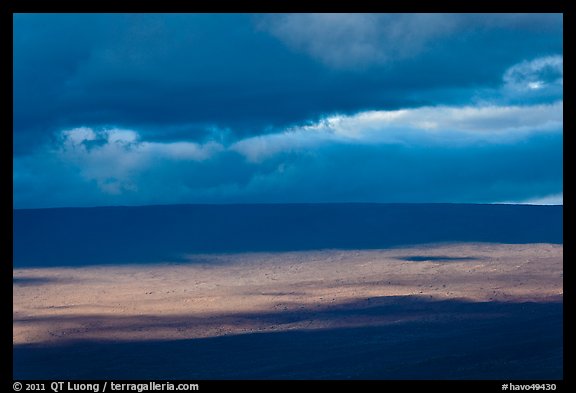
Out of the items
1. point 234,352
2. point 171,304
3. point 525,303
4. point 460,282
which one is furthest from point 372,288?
point 234,352

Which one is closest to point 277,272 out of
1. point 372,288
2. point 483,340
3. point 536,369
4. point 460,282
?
point 372,288

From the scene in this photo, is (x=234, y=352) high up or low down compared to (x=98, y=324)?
down

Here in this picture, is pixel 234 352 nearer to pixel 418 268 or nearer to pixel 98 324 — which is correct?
pixel 98 324

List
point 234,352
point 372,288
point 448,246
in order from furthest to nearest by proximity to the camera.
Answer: point 448,246 < point 372,288 < point 234,352

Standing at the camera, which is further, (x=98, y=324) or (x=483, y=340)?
(x=98, y=324)

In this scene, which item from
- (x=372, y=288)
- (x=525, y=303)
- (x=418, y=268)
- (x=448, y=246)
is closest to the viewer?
(x=525, y=303)

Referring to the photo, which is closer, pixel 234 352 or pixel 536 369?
pixel 536 369

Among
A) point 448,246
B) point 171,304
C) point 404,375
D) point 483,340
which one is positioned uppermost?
point 448,246
